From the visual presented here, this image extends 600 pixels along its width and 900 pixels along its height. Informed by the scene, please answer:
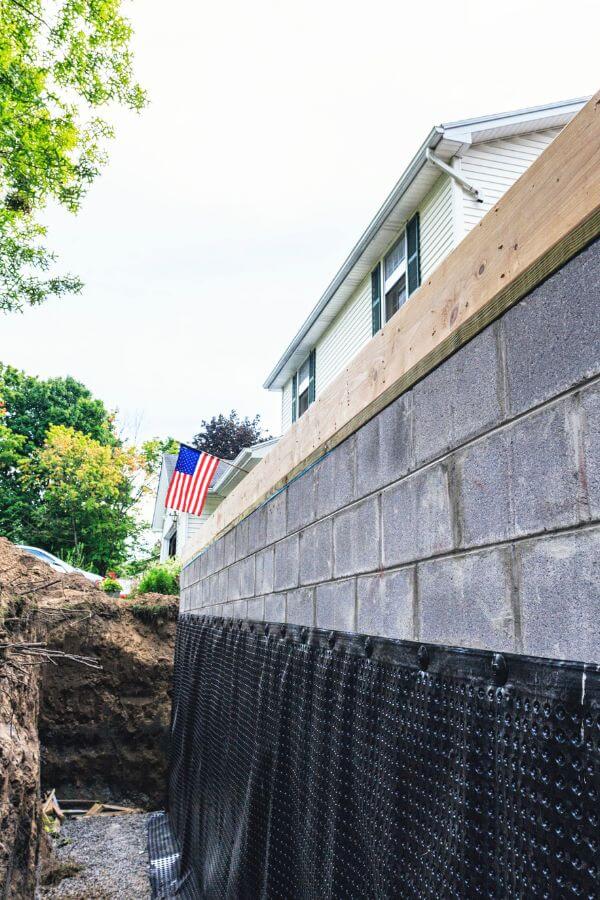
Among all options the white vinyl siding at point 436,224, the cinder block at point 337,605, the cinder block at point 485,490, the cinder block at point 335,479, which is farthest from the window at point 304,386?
the cinder block at point 485,490

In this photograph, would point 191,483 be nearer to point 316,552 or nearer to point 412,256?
point 412,256

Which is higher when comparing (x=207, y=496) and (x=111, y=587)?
(x=207, y=496)

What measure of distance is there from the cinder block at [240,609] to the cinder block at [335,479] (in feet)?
5.18

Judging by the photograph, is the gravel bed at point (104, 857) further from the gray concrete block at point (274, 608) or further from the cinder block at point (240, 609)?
the gray concrete block at point (274, 608)

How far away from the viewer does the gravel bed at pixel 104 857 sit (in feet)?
15.8

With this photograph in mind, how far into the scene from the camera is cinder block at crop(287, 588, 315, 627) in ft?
9.16

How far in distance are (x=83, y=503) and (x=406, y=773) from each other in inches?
1059

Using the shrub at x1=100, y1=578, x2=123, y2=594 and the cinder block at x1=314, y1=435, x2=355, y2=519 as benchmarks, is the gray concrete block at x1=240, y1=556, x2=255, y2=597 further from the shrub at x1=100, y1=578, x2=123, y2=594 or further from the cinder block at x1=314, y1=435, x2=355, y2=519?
the shrub at x1=100, y1=578, x2=123, y2=594

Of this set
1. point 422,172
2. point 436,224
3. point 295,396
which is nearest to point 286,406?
point 295,396

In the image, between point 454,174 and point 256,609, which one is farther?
point 454,174

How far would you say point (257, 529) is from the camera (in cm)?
395

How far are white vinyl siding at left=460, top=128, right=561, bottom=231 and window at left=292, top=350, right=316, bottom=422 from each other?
5298 mm

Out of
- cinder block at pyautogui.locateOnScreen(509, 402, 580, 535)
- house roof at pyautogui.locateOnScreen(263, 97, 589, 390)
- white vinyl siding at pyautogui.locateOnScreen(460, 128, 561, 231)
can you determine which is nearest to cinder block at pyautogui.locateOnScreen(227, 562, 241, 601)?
cinder block at pyautogui.locateOnScreen(509, 402, 580, 535)

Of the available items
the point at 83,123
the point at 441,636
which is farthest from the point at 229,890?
the point at 83,123
